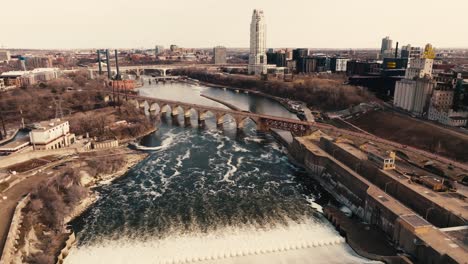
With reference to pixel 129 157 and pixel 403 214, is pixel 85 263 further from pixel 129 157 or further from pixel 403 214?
pixel 403 214

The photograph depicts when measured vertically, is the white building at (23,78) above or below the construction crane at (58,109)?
above

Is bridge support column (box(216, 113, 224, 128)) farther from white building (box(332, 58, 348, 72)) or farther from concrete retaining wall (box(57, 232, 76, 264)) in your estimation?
white building (box(332, 58, 348, 72))

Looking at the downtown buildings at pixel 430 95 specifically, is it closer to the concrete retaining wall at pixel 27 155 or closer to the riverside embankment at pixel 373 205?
the riverside embankment at pixel 373 205

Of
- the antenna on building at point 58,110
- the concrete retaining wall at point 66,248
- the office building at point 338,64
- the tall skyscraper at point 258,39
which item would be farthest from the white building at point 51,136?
the office building at point 338,64

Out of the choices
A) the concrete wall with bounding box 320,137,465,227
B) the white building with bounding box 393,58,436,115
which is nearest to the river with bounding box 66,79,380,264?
the concrete wall with bounding box 320,137,465,227

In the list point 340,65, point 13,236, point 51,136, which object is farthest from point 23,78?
point 340,65

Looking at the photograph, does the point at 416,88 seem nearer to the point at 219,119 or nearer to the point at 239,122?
the point at 239,122

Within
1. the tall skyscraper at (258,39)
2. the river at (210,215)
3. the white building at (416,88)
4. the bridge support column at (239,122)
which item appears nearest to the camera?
the river at (210,215)
